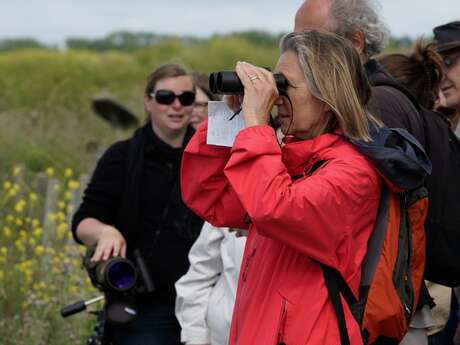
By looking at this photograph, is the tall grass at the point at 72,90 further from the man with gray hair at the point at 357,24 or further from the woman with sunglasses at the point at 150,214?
the man with gray hair at the point at 357,24

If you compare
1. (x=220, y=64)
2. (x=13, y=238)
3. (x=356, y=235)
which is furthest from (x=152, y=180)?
(x=220, y=64)

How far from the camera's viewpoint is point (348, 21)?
150 inches

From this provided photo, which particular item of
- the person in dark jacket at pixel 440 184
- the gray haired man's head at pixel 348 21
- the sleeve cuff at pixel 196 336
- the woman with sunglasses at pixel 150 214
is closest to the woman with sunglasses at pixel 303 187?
the person in dark jacket at pixel 440 184

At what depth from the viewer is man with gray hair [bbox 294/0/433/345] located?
3.46m

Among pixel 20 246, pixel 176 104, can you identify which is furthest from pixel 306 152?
pixel 20 246

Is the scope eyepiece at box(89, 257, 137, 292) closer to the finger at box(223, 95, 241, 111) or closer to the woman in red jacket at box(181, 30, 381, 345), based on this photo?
the woman in red jacket at box(181, 30, 381, 345)

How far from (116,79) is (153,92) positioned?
15064 millimetres

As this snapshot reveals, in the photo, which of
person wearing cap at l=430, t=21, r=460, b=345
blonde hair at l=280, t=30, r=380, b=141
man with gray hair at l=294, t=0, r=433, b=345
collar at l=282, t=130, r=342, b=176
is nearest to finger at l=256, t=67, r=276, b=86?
blonde hair at l=280, t=30, r=380, b=141

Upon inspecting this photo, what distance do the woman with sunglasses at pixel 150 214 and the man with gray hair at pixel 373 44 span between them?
1440 mm

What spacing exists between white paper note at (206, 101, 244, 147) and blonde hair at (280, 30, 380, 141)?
299 mm

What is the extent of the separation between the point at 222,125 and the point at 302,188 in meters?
0.56

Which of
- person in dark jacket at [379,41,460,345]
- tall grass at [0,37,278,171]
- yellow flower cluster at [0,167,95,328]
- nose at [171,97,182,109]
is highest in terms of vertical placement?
person in dark jacket at [379,41,460,345]

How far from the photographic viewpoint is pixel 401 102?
3520mm

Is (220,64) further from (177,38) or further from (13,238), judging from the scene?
(13,238)
